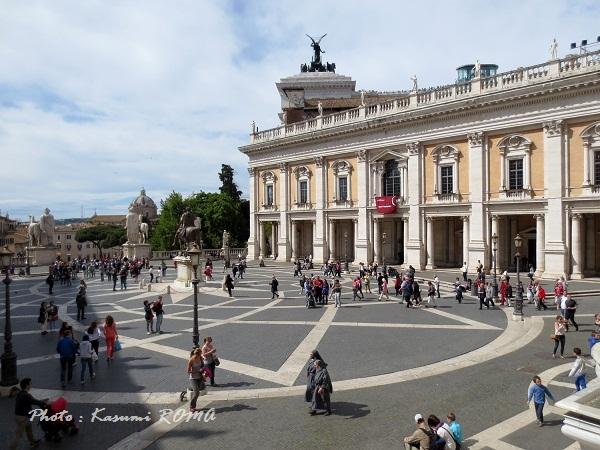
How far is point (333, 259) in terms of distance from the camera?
1762 inches

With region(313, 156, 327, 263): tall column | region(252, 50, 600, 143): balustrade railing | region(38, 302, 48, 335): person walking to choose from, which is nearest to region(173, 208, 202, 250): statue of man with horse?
region(38, 302, 48, 335): person walking

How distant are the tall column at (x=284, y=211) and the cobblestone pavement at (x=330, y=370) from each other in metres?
26.0

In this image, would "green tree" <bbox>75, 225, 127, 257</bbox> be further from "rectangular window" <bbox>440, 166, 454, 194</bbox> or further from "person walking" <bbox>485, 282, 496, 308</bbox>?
"person walking" <bbox>485, 282, 496, 308</bbox>

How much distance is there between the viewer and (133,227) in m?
49.8

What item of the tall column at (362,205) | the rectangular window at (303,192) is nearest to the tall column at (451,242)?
the tall column at (362,205)

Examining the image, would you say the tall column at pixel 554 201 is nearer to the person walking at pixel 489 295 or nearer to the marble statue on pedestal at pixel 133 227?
the person walking at pixel 489 295

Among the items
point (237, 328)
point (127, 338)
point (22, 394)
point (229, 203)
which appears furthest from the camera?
point (229, 203)

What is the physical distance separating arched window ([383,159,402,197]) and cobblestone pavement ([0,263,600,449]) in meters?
18.4

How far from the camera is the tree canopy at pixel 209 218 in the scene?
219 feet

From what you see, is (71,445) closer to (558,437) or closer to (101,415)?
(101,415)

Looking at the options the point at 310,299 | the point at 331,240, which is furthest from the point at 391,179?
the point at 310,299

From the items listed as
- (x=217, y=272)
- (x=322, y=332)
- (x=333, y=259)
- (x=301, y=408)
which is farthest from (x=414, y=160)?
(x=301, y=408)

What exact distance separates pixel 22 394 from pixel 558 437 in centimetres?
981

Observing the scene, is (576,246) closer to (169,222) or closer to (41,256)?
(41,256)
